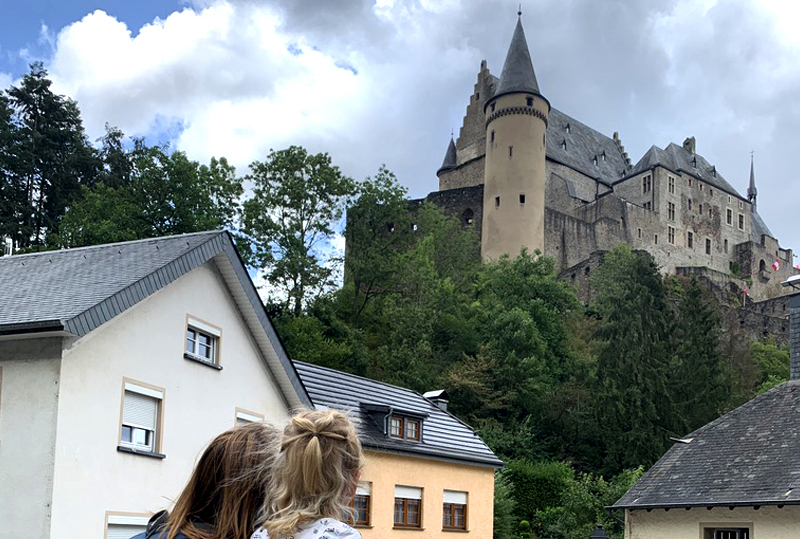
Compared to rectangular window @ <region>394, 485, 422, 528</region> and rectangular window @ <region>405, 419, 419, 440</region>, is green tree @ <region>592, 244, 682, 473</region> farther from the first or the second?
rectangular window @ <region>394, 485, 422, 528</region>

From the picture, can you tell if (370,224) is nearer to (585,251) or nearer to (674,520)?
(585,251)

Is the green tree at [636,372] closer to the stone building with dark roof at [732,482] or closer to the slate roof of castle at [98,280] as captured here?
the stone building with dark roof at [732,482]

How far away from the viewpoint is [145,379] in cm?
1803

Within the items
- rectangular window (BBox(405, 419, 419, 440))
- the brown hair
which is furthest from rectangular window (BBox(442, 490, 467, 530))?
the brown hair

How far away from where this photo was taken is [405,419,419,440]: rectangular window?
2703 centimetres

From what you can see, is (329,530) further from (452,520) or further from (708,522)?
(452,520)

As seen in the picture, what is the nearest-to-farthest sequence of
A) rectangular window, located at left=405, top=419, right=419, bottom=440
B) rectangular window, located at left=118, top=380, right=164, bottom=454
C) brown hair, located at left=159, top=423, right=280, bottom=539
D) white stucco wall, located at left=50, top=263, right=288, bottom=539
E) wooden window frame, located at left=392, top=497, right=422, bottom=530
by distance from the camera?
brown hair, located at left=159, top=423, right=280, bottom=539
white stucco wall, located at left=50, top=263, right=288, bottom=539
rectangular window, located at left=118, top=380, right=164, bottom=454
wooden window frame, located at left=392, top=497, right=422, bottom=530
rectangular window, located at left=405, top=419, right=419, bottom=440

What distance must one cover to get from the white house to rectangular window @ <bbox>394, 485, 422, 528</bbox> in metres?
5.52

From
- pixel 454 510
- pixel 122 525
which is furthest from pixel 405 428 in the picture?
pixel 122 525

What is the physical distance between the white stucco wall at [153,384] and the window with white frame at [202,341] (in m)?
0.14

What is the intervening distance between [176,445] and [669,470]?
11818 mm

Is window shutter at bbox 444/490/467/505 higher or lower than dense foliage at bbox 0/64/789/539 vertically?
lower

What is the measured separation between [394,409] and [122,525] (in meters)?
10.4

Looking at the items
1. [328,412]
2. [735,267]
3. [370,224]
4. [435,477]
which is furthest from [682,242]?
[328,412]
